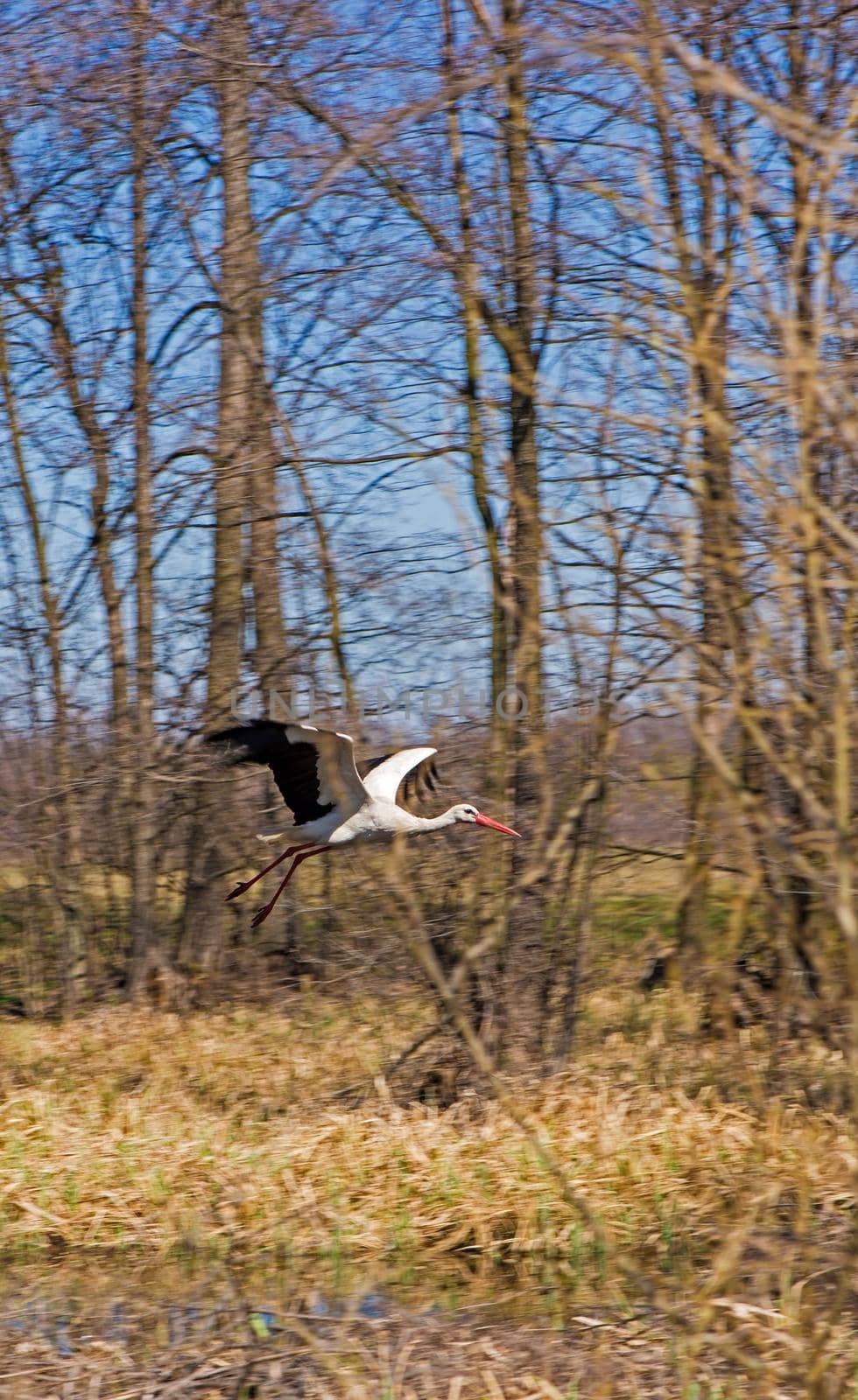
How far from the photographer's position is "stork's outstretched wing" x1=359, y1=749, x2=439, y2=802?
6.69 meters

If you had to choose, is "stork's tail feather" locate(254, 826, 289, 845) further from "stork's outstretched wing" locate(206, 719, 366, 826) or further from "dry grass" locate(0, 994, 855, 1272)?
"dry grass" locate(0, 994, 855, 1272)

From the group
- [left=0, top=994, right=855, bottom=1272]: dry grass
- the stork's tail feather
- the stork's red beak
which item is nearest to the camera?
[left=0, top=994, right=855, bottom=1272]: dry grass

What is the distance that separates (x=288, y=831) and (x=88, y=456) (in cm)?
288

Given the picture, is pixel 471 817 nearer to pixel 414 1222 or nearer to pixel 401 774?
pixel 401 774

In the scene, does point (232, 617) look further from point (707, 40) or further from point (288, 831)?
point (707, 40)

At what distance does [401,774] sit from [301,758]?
45cm

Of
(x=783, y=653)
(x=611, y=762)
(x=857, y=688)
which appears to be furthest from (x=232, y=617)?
(x=783, y=653)

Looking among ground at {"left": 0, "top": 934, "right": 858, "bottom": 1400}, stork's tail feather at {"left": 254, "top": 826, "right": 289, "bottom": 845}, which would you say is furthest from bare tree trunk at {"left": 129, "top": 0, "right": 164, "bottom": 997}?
ground at {"left": 0, "top": 934, "right": 858, "bottom": 1400}

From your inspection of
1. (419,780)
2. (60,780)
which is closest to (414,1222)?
(419,780)

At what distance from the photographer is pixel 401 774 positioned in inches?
266

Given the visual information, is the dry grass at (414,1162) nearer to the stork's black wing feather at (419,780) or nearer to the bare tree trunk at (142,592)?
the stork's black wing feather at (419,780)

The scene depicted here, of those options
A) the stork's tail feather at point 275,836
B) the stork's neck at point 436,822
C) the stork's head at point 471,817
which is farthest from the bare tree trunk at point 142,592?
the stork's head at point 471,817

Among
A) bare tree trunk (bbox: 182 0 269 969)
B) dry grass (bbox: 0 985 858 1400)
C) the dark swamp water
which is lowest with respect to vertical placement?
the dark swamp water

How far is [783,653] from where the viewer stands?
Result: 3.12 m
